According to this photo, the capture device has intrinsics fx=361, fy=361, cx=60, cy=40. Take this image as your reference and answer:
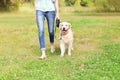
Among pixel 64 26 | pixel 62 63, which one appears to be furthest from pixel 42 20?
pixel 62 63

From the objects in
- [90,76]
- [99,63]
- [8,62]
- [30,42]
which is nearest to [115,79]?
[90,76]

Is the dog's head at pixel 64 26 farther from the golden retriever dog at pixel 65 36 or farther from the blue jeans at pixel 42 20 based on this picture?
the blue jeans at pixel 42 20

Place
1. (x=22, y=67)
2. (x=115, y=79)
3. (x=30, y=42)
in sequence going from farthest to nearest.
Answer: (x=30, y=42) < (x=22, y=67) < (x=115, y=79)

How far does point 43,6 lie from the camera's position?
9195mm

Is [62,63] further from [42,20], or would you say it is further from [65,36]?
[42,20]

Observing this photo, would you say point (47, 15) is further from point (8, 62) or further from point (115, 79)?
point (115, 79)

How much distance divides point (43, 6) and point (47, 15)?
0.29 meters

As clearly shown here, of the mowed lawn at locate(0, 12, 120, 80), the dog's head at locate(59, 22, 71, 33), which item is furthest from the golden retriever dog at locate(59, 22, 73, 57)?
the mowed lawn at locate(0, 12, 120, 80)

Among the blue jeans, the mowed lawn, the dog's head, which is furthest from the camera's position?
the dog's head

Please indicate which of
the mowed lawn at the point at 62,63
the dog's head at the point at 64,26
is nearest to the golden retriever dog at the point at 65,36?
the dog's head at the point at 64,26

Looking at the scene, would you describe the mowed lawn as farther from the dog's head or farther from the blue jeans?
the dog's head

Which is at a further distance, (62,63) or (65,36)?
(65,36)

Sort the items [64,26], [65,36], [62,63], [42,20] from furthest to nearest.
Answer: [65,36]
[64,26]
[42,20]
[62,63]

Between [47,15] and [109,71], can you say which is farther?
[47,15]
